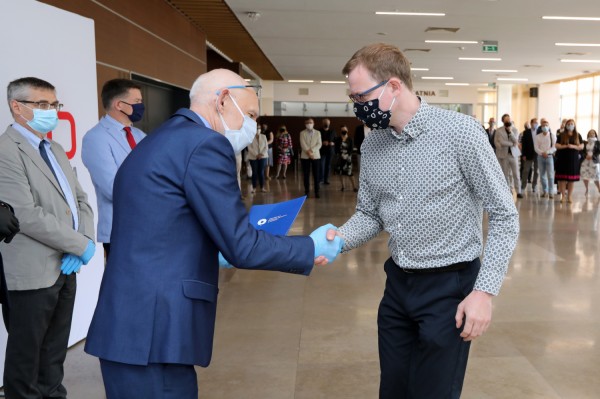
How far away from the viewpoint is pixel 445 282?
1.87 m

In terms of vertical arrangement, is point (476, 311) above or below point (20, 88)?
below

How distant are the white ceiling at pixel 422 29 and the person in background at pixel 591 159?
2.22 meters

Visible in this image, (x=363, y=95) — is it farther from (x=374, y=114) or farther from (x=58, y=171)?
(x=58, y=171)

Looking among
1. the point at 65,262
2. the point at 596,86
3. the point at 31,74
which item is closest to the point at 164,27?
the point at 31,74

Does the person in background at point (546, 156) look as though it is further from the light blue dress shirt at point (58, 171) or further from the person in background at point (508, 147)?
the light blue dress shirt at point (58, 171)

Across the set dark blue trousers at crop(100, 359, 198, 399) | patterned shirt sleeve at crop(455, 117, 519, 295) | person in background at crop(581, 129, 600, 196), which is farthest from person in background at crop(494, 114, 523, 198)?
dark blue trousers at crop(100, 359, 198, 399)

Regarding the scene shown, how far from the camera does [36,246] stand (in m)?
2.74

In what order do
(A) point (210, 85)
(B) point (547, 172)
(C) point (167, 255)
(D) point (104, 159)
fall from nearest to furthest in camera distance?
(C) point (167, 255), (A) point (210, 85), (D) point (104, 159), (B) point (547, 172)

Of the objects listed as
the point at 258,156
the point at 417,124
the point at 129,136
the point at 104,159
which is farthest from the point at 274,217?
the point at 258,156

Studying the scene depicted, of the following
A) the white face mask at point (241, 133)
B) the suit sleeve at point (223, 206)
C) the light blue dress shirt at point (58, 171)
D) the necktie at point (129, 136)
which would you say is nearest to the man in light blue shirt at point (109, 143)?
the necktie at point (129, 136)

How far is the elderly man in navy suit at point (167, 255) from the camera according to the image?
148cm

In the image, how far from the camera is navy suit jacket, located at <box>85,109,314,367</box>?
1481 mm

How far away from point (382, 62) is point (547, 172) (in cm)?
1139

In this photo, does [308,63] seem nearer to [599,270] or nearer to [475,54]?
[475,54]
